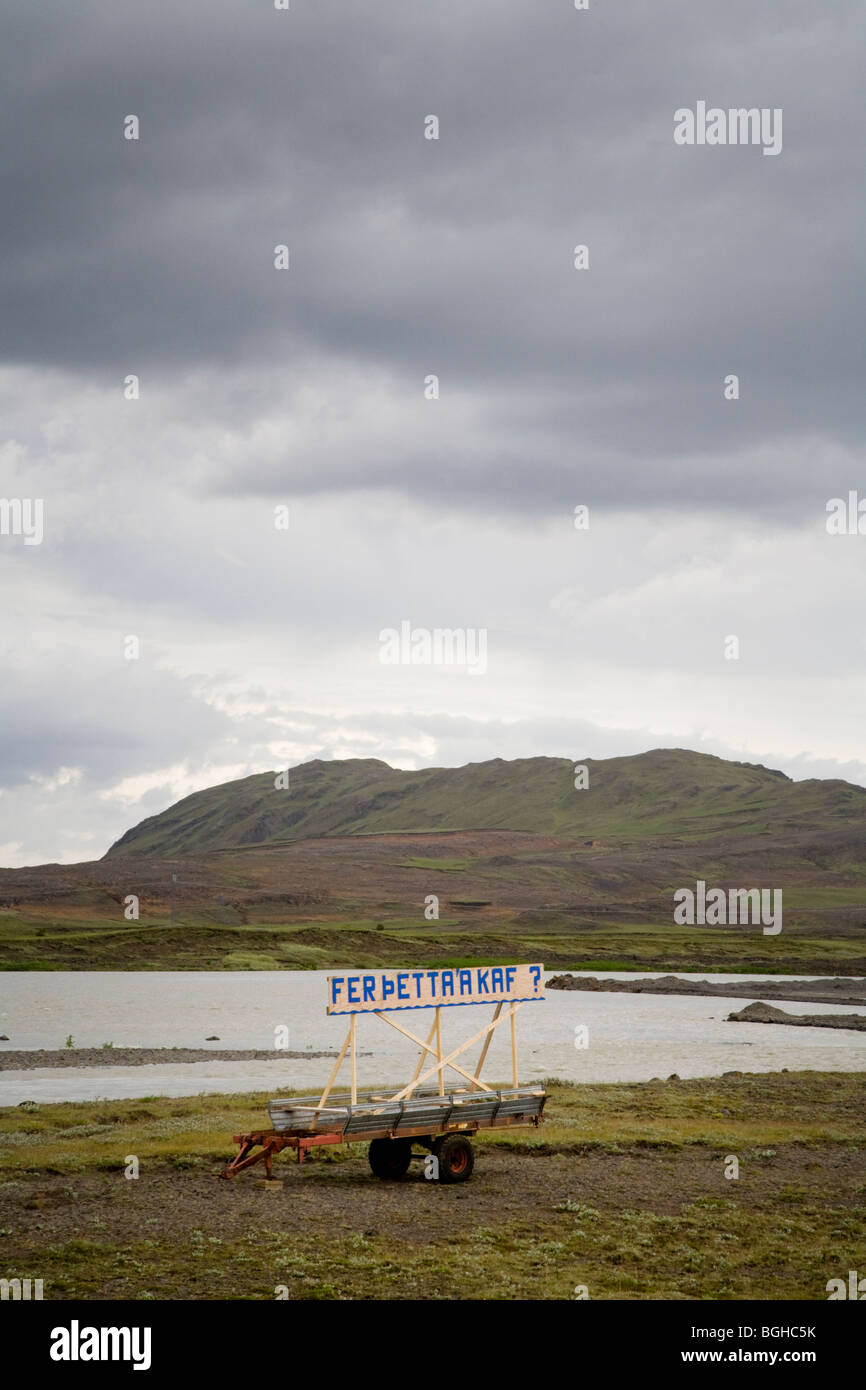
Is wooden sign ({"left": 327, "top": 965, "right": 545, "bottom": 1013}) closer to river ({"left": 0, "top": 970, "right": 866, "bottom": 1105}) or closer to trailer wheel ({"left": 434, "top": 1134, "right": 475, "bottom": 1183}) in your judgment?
trailer wheel ({"left": 434, "top": 1134, "right": 475, "bottom": 1183})

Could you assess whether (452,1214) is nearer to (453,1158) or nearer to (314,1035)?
(453,1158)

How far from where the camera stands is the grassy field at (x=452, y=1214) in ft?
49.7

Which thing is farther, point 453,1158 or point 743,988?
point 743,988

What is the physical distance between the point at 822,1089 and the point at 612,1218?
19.9 metres

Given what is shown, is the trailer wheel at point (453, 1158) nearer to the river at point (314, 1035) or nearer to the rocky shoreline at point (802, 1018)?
the river at point (314, 1035)

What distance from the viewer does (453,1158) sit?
72.0 feet

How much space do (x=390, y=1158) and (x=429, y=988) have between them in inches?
120

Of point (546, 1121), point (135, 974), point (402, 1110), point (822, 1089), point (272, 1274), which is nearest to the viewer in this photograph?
point (272, 1274)

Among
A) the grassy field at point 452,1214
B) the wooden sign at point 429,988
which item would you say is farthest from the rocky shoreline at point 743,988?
the wooden sign at point 429,988

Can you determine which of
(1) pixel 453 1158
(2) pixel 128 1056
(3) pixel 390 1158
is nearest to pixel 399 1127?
(3) pixel 390 1158
